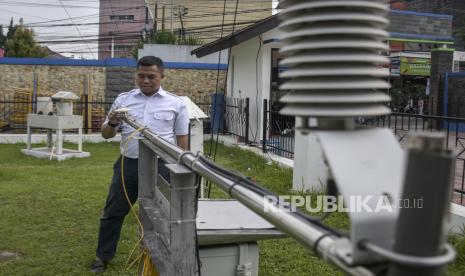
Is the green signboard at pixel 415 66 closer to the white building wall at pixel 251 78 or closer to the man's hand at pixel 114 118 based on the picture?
the white building wall at pixel 251 78

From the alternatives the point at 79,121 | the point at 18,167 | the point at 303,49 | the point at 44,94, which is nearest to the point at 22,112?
the point at 44,94

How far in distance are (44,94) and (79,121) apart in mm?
6226

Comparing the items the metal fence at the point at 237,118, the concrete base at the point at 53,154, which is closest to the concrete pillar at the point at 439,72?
the metal fence at the point at 237,118

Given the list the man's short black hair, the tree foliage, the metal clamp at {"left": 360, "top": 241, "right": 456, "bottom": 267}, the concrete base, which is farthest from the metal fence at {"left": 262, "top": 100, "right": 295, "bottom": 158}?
the tree foliage

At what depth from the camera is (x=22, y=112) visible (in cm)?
1579

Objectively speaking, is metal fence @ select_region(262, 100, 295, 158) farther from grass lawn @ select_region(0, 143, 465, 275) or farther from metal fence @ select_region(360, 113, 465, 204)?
metal fence @ select_region(360, 113, 465, 204)

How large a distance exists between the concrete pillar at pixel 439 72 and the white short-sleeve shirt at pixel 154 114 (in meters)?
12.0

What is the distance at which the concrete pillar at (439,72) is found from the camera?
47.1ft

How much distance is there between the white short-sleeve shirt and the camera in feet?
13.5

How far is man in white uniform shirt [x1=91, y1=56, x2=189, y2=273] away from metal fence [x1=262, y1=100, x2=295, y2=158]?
565 centimetres

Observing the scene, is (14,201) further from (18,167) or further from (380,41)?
(380,41)

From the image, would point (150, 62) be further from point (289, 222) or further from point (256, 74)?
point (256, 74)

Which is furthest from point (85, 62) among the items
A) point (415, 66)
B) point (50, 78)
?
point (415, 66)

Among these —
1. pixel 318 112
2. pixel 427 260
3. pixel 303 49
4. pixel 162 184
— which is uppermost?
pixel 303 49
